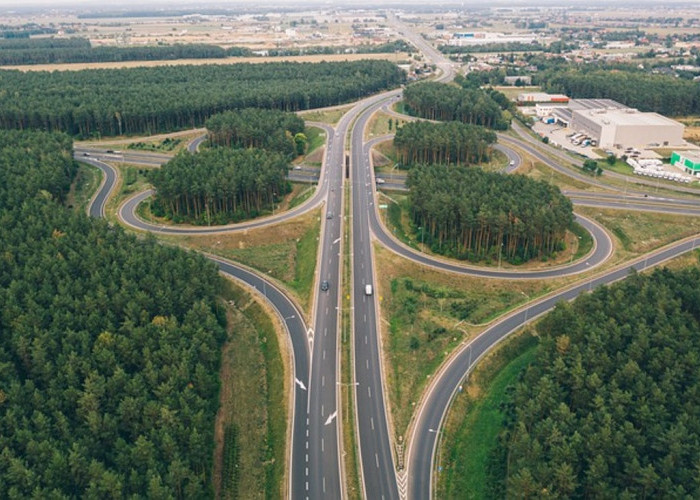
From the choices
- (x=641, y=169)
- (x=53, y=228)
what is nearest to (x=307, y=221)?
(x=53, y=228)

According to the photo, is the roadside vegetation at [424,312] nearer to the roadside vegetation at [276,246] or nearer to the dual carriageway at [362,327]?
the dual carriageway at [362,327]

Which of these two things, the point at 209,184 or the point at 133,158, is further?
the point at 133,158

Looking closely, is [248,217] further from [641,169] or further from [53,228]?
[641,169]

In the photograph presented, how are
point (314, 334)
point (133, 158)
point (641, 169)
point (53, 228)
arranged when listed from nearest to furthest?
point (314, 334) → point (53, 228) → point (641, 169) → point (133, 158)

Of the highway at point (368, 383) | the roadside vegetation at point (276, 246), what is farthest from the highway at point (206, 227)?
the highway at point (368, 383)

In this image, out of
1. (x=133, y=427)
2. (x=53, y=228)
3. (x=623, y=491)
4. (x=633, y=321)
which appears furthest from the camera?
(x=53, y=228)

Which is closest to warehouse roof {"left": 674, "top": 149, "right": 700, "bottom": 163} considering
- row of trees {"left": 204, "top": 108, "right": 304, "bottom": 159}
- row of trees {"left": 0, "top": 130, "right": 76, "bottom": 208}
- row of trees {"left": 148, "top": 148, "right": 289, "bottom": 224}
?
row of trees {"left": 204, "top": 108, "right": 304, "bottom": 159}

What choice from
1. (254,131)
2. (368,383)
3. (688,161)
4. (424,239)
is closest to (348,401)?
(368,383)
